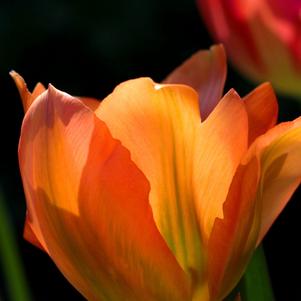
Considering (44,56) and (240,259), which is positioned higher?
(240,259)

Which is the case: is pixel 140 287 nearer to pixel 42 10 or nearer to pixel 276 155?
pixel 276 155

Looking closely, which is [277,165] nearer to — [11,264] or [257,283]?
[257,283]

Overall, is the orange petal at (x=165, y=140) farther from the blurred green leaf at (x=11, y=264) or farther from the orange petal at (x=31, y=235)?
the blurred green leaf at (x=11, y=264)

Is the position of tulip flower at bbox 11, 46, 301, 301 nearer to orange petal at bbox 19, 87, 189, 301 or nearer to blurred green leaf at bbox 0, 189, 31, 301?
orange petal at bbox 19, 87, 189, 301

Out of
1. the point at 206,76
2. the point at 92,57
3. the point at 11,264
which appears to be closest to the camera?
the point at 206,76

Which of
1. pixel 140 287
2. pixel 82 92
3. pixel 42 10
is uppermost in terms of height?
pixel 140 287

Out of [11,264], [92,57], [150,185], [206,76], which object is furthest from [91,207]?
[92,57]

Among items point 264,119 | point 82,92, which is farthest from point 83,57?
point 264,119

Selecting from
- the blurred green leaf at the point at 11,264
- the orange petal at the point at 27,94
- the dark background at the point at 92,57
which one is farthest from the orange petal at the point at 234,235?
the dark background at the point at 92,57
